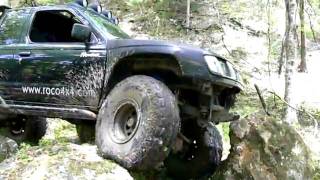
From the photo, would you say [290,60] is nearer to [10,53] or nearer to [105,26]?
[105,26]

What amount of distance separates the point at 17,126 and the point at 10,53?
1629 millimetres

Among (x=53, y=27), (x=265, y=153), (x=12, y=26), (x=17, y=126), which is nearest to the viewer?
(x=265, y=153)

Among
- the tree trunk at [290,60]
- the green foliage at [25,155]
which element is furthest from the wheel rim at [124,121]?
the tree trunk at [290,60]

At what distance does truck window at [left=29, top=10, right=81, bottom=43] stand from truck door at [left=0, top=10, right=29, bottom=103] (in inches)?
9.3

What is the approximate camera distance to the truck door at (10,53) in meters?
6.00

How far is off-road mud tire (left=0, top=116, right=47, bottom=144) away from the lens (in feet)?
23.2

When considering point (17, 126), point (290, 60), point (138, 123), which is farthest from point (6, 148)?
point (290, 60)

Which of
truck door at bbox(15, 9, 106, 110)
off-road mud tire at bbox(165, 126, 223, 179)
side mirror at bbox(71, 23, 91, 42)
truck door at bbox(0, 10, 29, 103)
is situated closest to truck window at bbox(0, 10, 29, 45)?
truck door at bbox(0, 10, 29, 103)

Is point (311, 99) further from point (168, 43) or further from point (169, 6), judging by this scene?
point (168, 43)

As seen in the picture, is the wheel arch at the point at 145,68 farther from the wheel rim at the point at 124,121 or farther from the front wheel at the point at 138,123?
the wheel rim at the point at 124,121

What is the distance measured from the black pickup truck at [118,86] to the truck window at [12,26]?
2 centimetres

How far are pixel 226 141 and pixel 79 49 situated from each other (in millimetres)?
3884

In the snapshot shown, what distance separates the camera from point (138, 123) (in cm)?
468

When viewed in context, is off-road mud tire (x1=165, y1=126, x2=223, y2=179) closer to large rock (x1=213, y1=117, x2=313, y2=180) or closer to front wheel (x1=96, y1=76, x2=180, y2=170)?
large rock (x1=213, y1=117, x2=313, y2=180)
